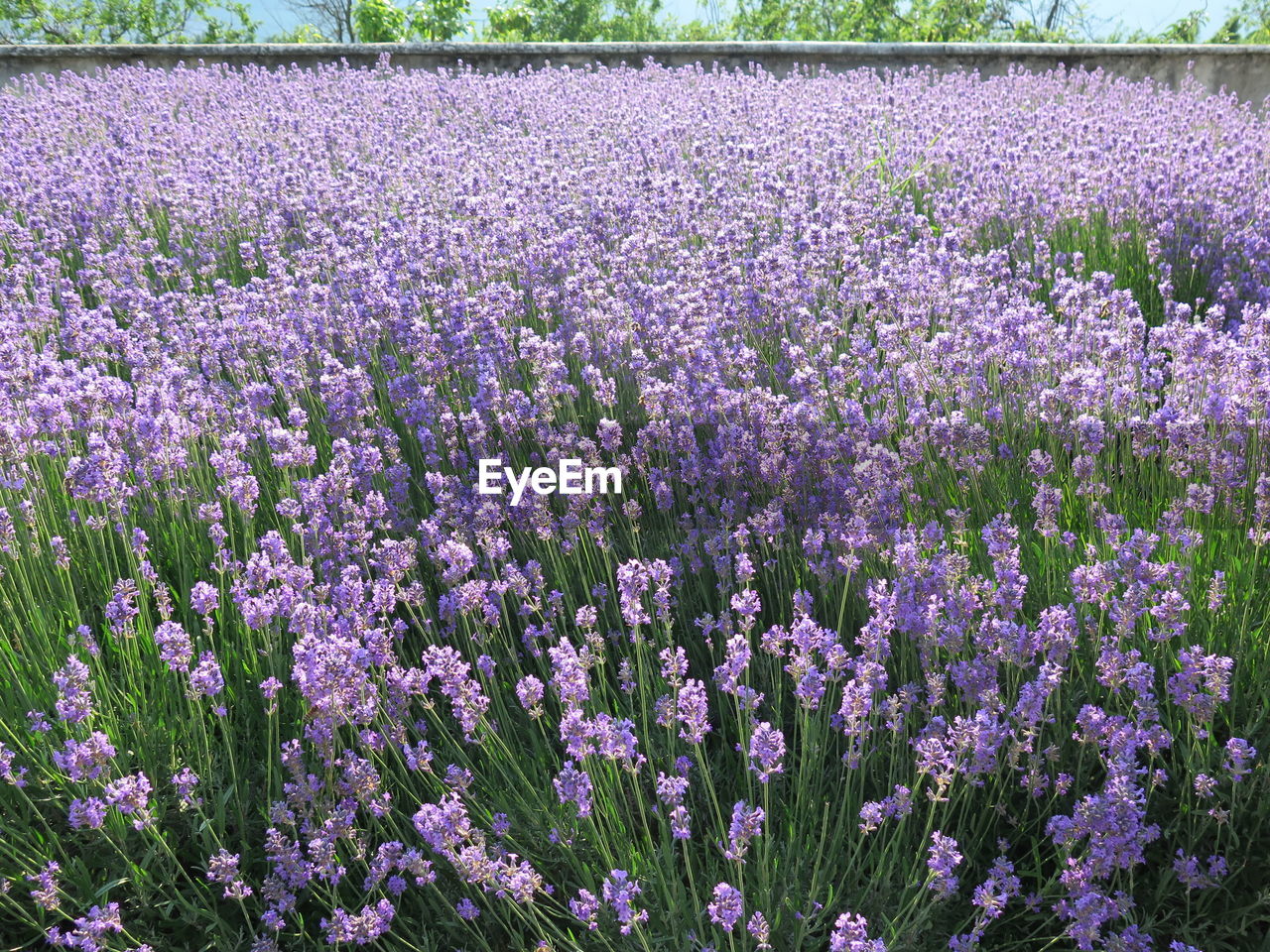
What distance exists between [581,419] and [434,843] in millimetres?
2140

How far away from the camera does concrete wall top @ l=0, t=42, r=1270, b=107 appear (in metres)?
11.5

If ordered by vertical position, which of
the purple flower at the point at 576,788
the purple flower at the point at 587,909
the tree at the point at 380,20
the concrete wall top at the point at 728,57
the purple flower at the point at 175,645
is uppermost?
the tree at the point at 380,20

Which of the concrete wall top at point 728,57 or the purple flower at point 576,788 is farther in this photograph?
the concrete wall top at point 728,57

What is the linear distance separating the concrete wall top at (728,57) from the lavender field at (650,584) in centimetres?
707

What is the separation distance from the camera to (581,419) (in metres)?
3.70

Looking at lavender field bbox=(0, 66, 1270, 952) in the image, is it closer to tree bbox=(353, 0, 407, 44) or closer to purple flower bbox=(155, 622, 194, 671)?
purple flower bbox=(155, 622, 194, 671)

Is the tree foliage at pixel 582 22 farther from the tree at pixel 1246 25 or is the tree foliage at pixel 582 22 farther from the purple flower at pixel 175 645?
the purple flower at pixel 175 645

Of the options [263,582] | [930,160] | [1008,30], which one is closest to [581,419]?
[263,582]

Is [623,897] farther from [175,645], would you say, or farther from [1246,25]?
[1246,25]

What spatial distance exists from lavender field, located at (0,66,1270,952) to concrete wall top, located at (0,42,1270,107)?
7071 mm

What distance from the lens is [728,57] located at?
12031mm

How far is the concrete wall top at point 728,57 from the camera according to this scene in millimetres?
11523

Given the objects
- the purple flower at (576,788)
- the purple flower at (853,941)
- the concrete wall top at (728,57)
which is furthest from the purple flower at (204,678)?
the concrete wall top at (728,57)

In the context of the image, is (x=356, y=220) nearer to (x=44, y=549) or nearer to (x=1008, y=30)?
(x=44, y=549)
